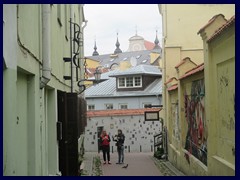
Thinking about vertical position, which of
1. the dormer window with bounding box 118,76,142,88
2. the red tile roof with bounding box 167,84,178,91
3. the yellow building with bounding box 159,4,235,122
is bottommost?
the red tile roof with bounding box 167,84,178,91

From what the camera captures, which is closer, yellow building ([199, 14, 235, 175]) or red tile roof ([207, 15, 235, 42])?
red tile roof ([207, 15, 235, 42])

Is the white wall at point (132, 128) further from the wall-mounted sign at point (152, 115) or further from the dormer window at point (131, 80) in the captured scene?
the dormer window at point (131, 80)

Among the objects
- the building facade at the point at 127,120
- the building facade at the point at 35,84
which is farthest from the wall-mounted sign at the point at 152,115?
the building facade at the point at 35,84

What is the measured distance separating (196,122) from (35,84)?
165 inches

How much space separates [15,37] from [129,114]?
45.8 feet

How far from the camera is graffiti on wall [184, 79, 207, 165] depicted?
701 centimetres

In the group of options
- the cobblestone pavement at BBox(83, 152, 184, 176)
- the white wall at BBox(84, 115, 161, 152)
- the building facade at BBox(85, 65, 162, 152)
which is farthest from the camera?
the white wall at BBox(84, 115, 161, 152)

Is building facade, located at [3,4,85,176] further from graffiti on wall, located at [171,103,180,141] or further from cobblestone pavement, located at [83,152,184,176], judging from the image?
graffiti on wall, located at [171,103,180,141]

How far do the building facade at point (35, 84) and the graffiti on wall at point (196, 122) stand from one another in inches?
84.2

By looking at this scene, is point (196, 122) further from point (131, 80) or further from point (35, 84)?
point (131, 80)

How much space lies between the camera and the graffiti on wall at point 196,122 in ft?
23.0

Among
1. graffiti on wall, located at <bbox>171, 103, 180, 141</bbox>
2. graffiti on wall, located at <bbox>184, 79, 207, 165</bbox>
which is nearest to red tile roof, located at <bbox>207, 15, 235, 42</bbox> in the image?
graffiti on wall, located at <bbox>184, 79, 207, 165</bbox>

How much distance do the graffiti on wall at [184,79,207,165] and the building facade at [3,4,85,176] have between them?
2.14 m

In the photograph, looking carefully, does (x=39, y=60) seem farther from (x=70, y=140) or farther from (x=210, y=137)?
(x=210, y=137)
